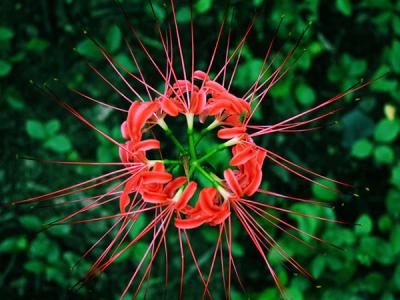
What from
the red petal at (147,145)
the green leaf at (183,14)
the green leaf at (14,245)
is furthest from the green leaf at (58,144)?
the red petal at (147,145)

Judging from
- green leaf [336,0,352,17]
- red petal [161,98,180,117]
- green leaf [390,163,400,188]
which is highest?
red petal [161,98,180,117]

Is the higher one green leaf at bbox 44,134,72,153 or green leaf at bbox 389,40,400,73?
green leaf at bbox 44,134,72,153

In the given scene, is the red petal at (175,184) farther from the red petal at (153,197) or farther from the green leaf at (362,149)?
the green leaf at (362,149)

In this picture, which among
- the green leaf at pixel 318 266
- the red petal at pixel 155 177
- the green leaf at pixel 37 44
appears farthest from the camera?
the green leaf at pixel 37 44

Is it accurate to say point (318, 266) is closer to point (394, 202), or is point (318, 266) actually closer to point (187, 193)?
point (394, 202)

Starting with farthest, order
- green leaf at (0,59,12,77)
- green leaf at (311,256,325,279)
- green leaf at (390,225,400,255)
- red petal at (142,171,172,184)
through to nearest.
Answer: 1. green leaf at (0,59,12,77)
2. green leaf at (390,225,400,255)
3. green leaf at (311,256,325,279)
4. red petal at (142,171,172,184)

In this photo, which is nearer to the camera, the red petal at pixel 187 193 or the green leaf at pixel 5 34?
the red petal at pixel 187 193

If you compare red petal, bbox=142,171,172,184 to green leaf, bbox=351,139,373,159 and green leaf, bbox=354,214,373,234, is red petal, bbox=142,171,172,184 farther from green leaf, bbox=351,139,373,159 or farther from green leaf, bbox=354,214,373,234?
green leaf, bbox=351,139,373,159

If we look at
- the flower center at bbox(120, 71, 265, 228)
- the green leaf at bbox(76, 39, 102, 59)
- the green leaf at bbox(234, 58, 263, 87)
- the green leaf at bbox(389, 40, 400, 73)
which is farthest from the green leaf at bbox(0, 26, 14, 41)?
the green leaf at bbox(389, 40, 400, 73)

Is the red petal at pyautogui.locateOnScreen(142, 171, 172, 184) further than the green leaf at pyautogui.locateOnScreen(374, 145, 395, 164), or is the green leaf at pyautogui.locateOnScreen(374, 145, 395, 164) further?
the green leaf at pyautogui.locateOnScreen(374, 145, 395, 164)
